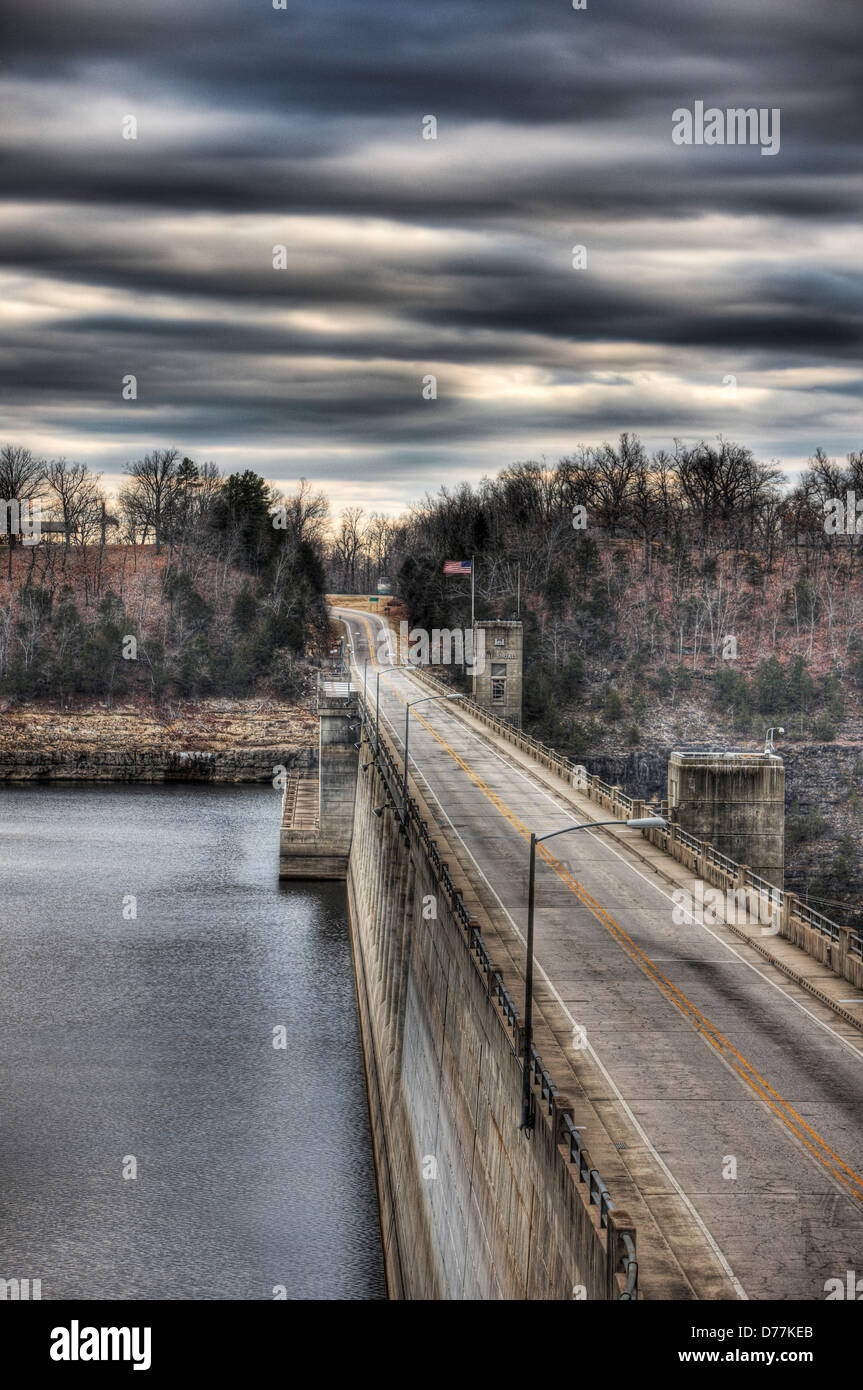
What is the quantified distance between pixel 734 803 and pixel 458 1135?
1897 cm

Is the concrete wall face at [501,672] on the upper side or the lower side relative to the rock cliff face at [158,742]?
upper

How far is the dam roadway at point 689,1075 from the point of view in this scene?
683 inches

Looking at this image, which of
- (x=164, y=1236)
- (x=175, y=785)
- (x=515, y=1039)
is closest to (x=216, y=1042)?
(x=164, y=1236)

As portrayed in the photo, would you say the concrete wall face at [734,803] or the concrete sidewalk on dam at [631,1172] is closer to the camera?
the concrete sidewalk on dam at [631,1172]

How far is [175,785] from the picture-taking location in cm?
11750

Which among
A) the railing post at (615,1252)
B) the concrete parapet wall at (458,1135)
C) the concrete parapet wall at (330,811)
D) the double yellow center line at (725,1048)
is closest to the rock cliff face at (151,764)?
the concrete parapet wall at (330,811)

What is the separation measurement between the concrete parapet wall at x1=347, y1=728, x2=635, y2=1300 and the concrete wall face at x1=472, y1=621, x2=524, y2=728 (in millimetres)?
46653

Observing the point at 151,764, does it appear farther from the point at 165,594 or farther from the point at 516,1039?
the point at 516,1039

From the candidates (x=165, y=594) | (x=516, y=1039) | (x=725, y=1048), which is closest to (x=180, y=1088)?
(x=725, y=1048)

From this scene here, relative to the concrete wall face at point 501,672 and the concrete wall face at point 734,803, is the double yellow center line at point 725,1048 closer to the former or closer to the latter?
the concrete wall face at point 734,803

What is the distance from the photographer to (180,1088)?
41406mm

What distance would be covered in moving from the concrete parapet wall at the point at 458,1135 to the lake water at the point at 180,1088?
173cm

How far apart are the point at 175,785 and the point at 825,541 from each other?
84712 mm
